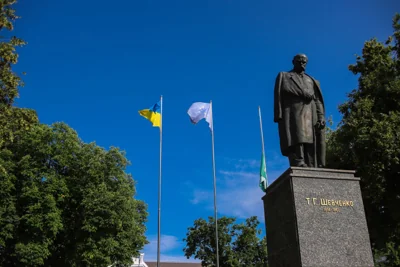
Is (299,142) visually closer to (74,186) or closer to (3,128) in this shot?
(3,128)

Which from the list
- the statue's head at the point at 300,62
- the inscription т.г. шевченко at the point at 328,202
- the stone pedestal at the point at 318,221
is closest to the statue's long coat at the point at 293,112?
the statue's head at the point at 300,62

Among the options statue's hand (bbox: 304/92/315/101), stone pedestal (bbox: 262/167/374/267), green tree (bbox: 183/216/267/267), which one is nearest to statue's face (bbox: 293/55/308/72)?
statue's hand (bbox: 304/92/315/101)

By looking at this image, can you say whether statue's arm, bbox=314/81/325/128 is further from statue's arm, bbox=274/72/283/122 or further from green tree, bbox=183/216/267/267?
green tree, bbox=183/216/267/267

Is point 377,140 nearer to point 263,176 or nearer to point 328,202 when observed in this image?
point 263,176

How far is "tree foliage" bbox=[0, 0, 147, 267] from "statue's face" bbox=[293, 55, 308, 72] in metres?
16.9

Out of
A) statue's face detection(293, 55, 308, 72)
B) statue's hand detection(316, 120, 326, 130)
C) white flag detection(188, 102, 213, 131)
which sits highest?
white flag detection(188, 102, 213, 131)

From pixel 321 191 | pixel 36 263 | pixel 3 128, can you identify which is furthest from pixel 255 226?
pixel 321 191

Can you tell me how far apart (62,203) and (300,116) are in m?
19.6

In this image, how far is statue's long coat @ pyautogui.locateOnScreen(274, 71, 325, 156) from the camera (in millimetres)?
8914

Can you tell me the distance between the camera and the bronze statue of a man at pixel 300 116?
8.88m

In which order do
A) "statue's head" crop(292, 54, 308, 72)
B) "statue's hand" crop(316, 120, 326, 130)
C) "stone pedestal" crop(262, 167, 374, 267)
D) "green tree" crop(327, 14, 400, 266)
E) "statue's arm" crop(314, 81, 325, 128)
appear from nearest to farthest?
"stone pedestal" crop(262, 167, 374, 267), "statue's hand" crop(316, 120, 326, 130), "statue's arm" crop(314, 81, 325, 128), "statue's head" crop(292, 54, 308, 72), "green tree" crop(327, 14, 400, 266)

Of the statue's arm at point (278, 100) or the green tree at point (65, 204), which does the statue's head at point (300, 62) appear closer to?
the statue's arm at point (278, 100)

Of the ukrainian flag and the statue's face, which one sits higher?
the ukrainian flag

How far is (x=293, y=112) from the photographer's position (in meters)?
9.12
